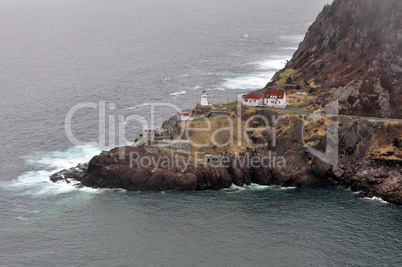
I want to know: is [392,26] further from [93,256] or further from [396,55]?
[93,256]

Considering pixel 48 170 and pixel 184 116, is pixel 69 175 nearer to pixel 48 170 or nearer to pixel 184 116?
pixel 48 170

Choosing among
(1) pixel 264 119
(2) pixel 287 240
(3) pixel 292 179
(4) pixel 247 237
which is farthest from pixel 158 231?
(1) pixel 264 119

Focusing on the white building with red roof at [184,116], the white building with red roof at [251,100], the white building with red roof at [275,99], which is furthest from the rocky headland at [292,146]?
the white building with red roof at [275,99]

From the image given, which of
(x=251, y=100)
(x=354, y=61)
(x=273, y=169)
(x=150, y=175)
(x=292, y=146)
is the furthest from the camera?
(x=354, y=61)

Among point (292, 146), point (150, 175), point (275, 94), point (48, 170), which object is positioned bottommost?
point (48, 170)

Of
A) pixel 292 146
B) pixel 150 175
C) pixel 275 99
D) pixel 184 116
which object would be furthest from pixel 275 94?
pixel 150 175

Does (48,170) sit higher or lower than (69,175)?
higher
